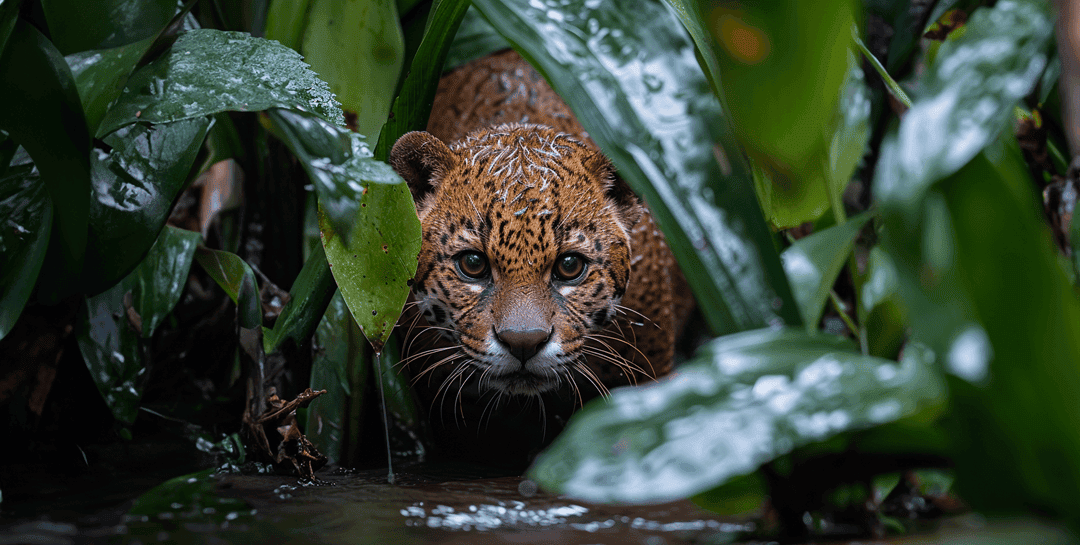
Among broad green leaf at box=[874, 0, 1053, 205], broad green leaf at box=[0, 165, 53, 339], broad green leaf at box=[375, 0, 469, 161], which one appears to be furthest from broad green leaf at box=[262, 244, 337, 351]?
broad green leaf at box=[874, 0, 1053, 205]

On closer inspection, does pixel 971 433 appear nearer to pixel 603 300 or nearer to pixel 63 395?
pixel 603 300

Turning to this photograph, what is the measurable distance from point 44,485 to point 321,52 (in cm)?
137

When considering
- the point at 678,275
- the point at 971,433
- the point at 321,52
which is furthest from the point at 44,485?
the point at 678,275

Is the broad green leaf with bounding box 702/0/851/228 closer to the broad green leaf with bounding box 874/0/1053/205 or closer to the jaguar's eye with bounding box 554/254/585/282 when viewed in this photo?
the broad green leaf with bounding box 874/0/1053/205

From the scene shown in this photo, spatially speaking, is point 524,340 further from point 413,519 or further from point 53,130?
point 53,130

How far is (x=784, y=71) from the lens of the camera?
4.13ft

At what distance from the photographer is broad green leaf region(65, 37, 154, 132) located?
2.03 m

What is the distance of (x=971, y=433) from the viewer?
1081mm

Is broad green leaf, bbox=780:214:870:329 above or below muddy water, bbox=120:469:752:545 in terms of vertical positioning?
above

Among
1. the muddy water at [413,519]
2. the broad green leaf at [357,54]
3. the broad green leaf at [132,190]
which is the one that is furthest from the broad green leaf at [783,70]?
Result: the broad green leaf at [132,190]

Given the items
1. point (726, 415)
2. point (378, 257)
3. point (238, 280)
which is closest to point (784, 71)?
point (726, 415)

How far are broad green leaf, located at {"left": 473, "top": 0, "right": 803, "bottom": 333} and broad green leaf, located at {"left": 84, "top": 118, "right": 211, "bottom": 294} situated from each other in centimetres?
122

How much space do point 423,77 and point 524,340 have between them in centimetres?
78

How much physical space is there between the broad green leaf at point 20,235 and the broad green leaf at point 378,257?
85 cm
